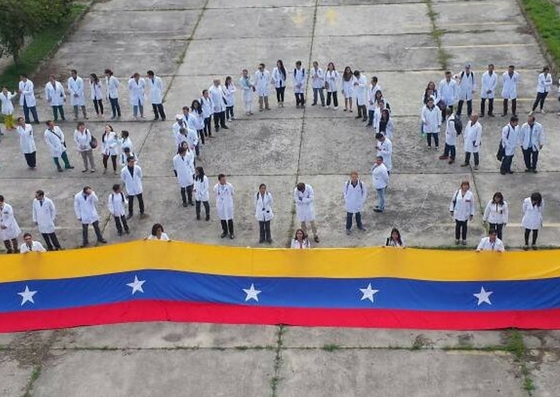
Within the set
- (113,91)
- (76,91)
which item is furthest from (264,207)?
(76,91)

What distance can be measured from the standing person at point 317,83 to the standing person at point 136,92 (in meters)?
4.64

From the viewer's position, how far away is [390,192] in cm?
1761

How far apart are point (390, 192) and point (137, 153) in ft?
21.7

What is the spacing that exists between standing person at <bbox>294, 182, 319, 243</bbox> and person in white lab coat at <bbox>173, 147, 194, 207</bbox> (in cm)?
274

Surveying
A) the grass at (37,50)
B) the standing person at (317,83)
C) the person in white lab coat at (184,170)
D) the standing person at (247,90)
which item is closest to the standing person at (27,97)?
the grass at (37,50)

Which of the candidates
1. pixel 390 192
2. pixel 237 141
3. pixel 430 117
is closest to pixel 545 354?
pixel 390 192

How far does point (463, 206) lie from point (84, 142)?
9.02 m

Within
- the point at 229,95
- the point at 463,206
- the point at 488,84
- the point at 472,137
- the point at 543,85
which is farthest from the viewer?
the point at 229,95

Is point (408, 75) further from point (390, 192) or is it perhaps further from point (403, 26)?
point (390, 192)

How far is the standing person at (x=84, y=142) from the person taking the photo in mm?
18469

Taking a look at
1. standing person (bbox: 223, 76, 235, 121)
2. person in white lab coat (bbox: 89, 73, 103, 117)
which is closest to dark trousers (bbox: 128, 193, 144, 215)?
standing person (bbox: 223, 76, 235, 121)

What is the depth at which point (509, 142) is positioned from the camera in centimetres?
1742

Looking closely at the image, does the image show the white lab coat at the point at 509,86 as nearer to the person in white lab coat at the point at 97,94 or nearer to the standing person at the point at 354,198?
the standing person at the point at 354,198

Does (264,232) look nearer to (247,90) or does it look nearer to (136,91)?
(247,90)
